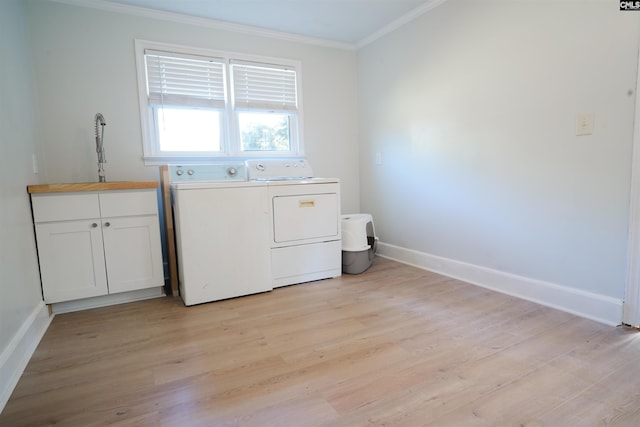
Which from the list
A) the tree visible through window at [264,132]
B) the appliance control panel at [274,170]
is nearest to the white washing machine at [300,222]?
the appliance control panel at [274,170]

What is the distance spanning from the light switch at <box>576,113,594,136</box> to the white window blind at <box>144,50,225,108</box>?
265 centimetres

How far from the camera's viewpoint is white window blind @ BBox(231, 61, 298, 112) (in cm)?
310

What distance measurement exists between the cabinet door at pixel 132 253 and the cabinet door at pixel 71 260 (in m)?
0.05

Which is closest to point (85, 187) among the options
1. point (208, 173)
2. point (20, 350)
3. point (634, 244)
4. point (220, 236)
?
point (208, 173)

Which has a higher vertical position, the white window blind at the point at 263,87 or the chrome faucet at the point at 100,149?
the white window blind at the point at 263,87

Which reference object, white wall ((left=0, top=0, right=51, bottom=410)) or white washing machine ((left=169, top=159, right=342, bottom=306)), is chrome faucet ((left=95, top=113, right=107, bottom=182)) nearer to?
white wall ((left=0, top=0, right=51, bottom=410))

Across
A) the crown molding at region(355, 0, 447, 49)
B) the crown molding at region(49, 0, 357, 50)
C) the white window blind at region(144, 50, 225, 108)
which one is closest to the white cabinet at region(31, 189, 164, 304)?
the white window blind at region(144, 50, 225, 108)

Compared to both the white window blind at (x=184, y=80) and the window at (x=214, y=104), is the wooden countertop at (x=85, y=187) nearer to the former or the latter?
the window at (x=214, y=104)

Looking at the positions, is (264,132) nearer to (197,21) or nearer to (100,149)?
(197,21)

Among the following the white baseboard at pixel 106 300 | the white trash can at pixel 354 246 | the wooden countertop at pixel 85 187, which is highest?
the wooden countertop at pixel 85 187

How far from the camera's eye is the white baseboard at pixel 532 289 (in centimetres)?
186

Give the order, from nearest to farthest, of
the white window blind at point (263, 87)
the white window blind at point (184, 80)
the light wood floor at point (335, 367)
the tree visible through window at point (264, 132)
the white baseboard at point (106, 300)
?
1. the light wood floor at point (335, 367)
2. the white baseboard at point (106, 300)
3. the white window blind at point (184, 80)
4. the white window blind at point (263, 87)
5. the tree visible through window at point (264, 132)

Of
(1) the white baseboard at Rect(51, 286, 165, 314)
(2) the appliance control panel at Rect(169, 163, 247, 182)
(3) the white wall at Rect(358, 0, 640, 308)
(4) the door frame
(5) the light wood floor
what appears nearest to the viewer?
(5) the light wood floor

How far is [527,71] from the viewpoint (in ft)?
6.96
